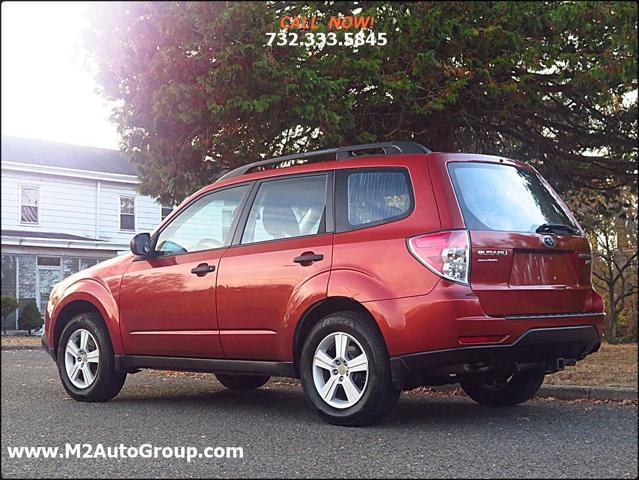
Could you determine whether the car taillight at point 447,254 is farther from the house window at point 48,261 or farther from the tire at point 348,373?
the house window at point 48,261

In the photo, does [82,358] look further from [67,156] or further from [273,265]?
[67,156]

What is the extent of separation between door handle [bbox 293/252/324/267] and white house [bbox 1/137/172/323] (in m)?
18.0

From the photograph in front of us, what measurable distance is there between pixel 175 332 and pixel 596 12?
202 inches

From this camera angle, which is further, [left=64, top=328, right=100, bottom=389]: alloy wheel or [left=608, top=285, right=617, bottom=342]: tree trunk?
[left=608, top=285, right=617, bottom=342]: tree trunk

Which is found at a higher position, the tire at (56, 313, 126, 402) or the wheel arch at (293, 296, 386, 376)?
the wheel arch at (293, 296, 386, 376)

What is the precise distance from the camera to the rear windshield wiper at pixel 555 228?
6.01 meters

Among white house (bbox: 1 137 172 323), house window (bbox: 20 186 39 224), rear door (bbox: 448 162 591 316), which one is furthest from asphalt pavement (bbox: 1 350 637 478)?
house window (bbox: 20 186 39 224)

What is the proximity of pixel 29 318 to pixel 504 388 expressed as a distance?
19793 mm

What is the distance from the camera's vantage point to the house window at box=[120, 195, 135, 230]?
28719 millimetres

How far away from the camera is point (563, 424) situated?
6.24 metres

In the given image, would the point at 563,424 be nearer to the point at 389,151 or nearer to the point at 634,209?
the point at 389,151

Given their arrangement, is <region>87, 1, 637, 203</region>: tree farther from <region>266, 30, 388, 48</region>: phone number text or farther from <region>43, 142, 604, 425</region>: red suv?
<region>43, 142, 604, 425</region>: red suv

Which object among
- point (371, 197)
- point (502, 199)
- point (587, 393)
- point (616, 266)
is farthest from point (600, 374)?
point (616, 266)

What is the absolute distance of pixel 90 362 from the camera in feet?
25.0
